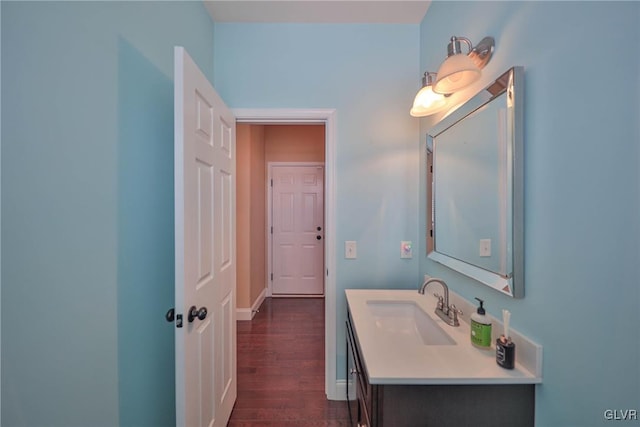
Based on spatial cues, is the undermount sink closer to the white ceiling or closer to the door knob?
the door knob

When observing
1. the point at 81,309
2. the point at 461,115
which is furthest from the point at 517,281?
the point at 81,309

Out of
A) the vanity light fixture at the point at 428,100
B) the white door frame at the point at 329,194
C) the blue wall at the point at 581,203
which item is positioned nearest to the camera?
the blue wall at the point at 581,203

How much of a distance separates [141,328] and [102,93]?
893 mm

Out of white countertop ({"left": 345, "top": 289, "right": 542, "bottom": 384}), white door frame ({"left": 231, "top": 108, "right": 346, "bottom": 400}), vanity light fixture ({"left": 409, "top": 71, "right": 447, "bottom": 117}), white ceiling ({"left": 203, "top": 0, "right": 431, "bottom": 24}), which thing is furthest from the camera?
white door frame ({"left": 231, "top": 108, "right": 346, "bottom": 400})

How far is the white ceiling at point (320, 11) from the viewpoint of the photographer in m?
1.54

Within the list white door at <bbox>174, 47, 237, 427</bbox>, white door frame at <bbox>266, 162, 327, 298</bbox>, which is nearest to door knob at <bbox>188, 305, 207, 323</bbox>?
white door at <bbox>174, 47, 237, 427</bbox>

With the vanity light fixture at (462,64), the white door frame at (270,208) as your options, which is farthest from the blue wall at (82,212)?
the white door frame at (270,208)

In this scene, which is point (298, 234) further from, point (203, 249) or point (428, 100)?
point (428, 100)

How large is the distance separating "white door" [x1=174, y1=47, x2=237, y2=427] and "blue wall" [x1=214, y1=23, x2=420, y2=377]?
0.40m

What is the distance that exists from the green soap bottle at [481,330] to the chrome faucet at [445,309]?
0.19 meters

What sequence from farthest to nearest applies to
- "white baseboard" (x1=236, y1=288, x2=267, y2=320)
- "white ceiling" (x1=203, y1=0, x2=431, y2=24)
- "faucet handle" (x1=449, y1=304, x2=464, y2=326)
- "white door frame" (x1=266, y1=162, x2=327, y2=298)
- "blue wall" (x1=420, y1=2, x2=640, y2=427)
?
"white door frame" (x1=266, y1=162, x2=327, y2=298)
"white baseboard" (x1=236, y1=288, x2=267, y2=320)
"white ceiling" (x1=203, y1=0, x2=431, y2=24)
"faucet handle" (x1=449, y1=304, x2=464, y2=326)
"blue wall" (x1=420, y1=2, x2=640, y2=427)

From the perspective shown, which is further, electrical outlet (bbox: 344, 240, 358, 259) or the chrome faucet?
electrical outlet (bbox: 344, 240, 358, 259)

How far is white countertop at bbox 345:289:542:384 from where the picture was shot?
767 mm

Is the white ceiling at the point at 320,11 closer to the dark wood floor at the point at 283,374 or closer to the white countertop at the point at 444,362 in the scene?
the white countertop at the point at 444,362
